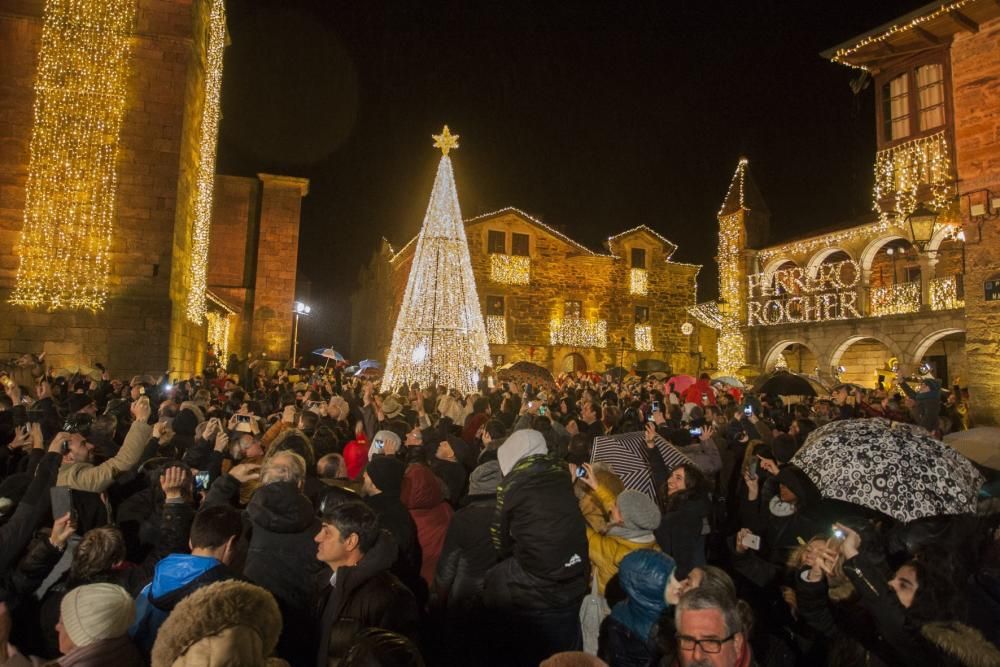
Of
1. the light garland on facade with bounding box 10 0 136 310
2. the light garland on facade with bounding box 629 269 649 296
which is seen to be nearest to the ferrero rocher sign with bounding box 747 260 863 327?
the light garland on facade with bounding box 629 269 649 296

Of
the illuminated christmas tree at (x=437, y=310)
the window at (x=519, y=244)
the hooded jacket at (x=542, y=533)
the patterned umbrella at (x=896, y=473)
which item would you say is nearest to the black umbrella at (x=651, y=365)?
the window at (x=519, y=244)

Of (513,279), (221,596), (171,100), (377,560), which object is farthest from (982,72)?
(513,279)

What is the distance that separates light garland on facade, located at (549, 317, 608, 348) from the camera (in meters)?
32.2

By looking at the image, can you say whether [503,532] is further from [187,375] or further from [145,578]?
[187,375]

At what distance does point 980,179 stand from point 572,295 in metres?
22.6

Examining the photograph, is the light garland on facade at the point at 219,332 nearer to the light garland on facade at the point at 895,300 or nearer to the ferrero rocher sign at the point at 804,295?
the ferrero rocher sign at the point at 804,295

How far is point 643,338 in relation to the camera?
111ft

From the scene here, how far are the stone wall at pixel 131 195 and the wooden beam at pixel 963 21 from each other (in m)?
16.7

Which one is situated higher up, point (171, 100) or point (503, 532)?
point (171, 100)

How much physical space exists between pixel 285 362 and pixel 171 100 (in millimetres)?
13761

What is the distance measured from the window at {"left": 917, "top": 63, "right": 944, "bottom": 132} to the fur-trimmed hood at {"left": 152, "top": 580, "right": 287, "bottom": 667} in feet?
52.7

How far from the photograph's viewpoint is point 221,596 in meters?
1.91

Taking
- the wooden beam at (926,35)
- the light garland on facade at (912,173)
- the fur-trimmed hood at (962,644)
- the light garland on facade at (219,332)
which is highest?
the wooden beam at (926,35)

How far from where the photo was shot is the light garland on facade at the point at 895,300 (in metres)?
19.4
